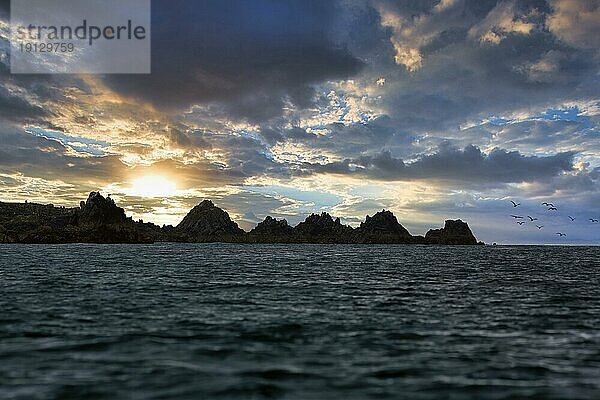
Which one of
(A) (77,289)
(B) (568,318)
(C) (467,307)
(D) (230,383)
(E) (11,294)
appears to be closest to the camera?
(D) (230,383)

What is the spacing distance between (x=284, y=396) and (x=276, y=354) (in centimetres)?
400

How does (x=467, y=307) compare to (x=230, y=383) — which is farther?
(x=467, y=307)

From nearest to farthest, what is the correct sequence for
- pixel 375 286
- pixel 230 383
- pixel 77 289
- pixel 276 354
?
pixel 230 383 < pixel 276 354 < pixel 77 289 < pixel 375 286

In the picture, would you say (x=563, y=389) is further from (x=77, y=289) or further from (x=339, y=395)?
(x=77, y=289)

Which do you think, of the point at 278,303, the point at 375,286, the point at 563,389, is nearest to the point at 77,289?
the point at 278,303

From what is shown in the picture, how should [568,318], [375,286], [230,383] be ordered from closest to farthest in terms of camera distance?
[230,383]
[568,318]
[375,286]

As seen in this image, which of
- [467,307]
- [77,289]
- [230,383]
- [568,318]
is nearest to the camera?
[230,383]

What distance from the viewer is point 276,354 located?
14.6 meters

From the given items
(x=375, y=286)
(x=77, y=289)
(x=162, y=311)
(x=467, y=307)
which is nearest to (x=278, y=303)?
(x=162, y=311)

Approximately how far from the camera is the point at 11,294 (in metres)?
29.1

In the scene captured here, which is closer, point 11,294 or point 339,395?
point 339,395

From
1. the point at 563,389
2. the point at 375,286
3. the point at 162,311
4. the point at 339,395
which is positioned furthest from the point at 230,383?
the point at 375,286

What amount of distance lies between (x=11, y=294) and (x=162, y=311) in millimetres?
13662

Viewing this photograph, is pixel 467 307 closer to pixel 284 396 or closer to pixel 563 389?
pixel 563 389
